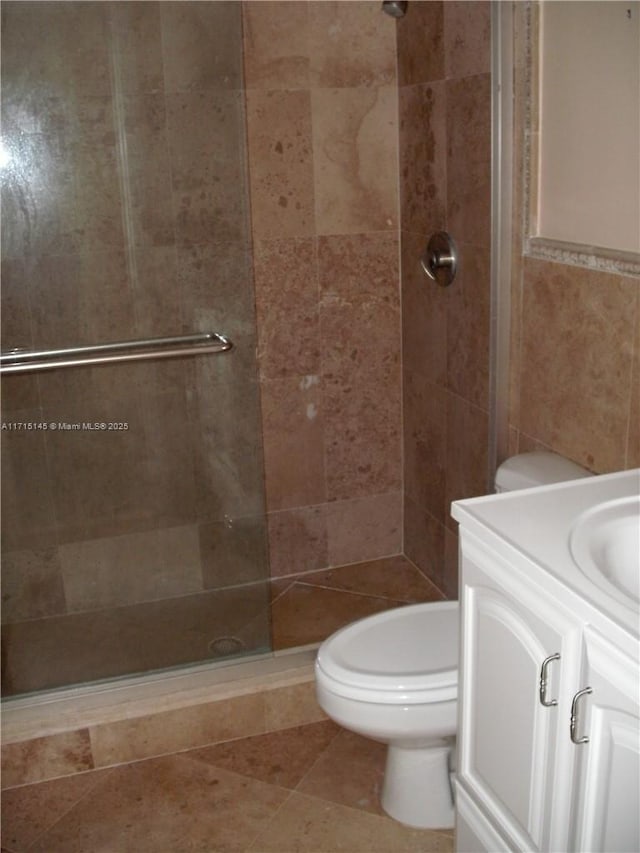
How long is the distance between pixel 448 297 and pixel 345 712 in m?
1.27

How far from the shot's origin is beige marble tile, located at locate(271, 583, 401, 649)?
2584 millimetres

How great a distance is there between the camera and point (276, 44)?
2635 millimetres

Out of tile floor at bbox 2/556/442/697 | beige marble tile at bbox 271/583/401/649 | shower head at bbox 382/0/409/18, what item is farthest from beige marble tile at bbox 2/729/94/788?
shower head at bbox 382/0/409/18

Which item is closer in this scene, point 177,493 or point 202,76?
point 202,76

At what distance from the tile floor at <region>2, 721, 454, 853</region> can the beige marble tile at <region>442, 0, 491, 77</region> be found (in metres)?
1.77

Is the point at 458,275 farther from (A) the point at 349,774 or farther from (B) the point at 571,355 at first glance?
(A) the point at 349,774

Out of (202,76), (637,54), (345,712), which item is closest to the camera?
(637,54)

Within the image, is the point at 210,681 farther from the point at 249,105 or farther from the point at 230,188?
the point at 249,105

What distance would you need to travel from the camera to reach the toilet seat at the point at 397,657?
5.94ft

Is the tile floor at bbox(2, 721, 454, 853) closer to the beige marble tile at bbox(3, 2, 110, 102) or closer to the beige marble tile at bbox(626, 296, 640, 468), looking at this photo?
the beige marble tile at bbox(626, 296, 640, 468)

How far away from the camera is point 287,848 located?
1950mm

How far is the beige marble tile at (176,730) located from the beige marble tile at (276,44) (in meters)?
1.78

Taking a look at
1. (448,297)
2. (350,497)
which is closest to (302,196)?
(448,297)

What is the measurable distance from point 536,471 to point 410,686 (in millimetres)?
556
